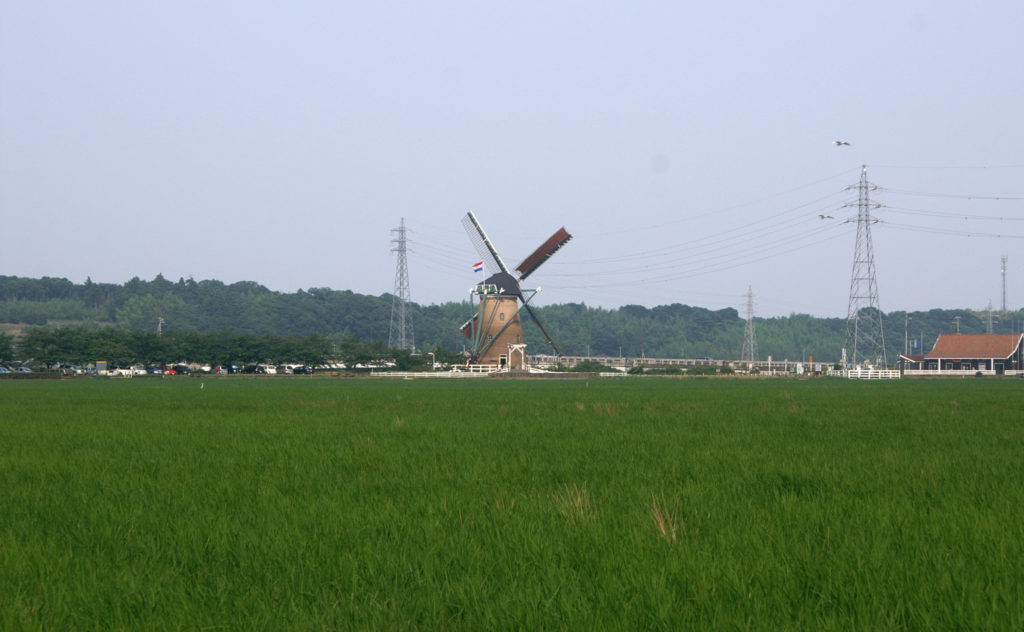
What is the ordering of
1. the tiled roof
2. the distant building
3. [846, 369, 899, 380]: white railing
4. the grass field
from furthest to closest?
the tiled roof
the distant building
[846, 369, 899, 380]: white railing
the grass field

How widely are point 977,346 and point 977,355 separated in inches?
83.1

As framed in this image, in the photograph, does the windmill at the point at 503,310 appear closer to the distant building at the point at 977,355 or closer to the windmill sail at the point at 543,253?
the windmill sail at the point at 543,253

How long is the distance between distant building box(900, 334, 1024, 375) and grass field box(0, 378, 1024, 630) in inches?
4414

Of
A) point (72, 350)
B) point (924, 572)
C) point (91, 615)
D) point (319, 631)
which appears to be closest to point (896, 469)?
point (924, 572)

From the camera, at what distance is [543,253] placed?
10031 centimetres

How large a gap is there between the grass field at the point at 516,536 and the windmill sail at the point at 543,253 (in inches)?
3410

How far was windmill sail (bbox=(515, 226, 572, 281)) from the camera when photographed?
99.4 meters

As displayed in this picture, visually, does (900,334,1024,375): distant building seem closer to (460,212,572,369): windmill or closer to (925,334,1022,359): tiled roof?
(925,334,1022,359): tiled roof

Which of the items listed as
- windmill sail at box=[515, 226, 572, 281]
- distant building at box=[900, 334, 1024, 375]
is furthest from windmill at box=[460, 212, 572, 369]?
distant building at box=[900, 334, 1024, 375]

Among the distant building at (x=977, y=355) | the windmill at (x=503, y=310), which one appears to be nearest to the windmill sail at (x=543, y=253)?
the windmill at (x=503, y=310)

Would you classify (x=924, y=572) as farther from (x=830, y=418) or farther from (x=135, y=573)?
(x=830, y=418)

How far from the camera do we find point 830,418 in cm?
1995

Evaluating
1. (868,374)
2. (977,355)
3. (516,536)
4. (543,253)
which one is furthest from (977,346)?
(516,536)

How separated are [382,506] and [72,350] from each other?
337 ft
